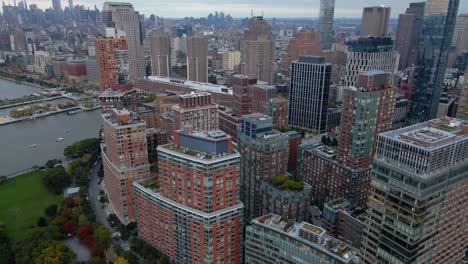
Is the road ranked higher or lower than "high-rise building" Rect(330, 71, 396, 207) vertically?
lower

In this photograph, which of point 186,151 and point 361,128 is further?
point 361,128

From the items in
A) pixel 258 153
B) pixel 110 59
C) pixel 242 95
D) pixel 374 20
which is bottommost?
pixel 258 153

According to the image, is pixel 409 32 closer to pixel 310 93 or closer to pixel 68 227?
pixel 310 93

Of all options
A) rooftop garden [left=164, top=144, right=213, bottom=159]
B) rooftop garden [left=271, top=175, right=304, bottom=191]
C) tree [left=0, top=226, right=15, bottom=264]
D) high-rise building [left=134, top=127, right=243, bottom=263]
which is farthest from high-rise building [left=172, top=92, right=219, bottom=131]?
tree [left=0, top=226, right=15, bottom=264]

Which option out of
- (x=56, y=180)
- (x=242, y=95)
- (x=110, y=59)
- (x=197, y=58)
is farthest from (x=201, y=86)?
(x=56, y=180)

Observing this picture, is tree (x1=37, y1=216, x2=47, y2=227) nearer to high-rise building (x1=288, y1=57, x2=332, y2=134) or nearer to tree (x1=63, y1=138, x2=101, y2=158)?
tree (x1=63, y1=138, x2=101, y2=158)

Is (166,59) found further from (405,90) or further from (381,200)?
(381,200)
